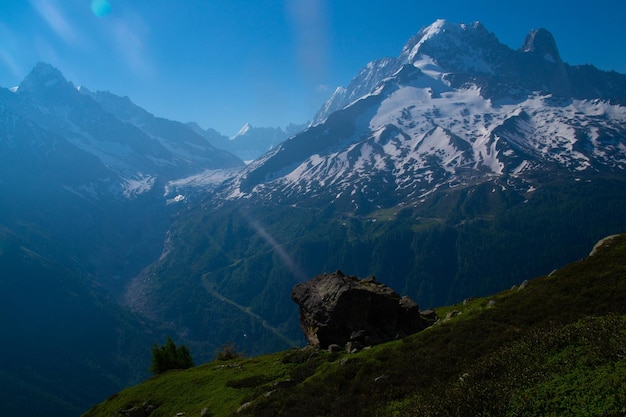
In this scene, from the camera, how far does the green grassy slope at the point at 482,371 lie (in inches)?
773

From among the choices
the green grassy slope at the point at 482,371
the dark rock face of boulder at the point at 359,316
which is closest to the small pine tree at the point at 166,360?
the green grassy slope at the point at 482,371

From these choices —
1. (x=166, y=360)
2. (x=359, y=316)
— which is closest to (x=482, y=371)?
(x=359, y=316)

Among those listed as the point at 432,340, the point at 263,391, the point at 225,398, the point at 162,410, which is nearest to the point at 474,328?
the point at 432,340

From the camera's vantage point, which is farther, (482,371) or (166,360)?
(166,360)

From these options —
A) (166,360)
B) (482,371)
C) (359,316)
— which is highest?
(166,360)

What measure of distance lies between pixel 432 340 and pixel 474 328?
3.40 metres

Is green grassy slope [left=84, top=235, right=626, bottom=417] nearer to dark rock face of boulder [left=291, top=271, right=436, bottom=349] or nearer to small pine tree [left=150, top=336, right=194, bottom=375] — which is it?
dark rock face of boulder [left=291, top=271, right=436, bottom=349]

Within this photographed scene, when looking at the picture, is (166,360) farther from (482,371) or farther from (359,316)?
(482,371)

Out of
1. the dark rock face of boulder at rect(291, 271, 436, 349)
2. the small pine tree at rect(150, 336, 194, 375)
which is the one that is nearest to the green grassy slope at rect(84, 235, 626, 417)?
Answer: the dark rock face of boulder at rect(291, 271, 436, 349)

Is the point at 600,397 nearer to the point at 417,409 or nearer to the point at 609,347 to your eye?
the point at 609,347

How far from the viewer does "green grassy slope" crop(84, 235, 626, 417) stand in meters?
19.6

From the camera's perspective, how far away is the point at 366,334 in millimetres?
41500

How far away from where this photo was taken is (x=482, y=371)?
2334 cm

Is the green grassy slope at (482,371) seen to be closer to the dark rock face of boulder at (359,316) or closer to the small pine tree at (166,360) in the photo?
the dark rock face of boulder at (359,316)
